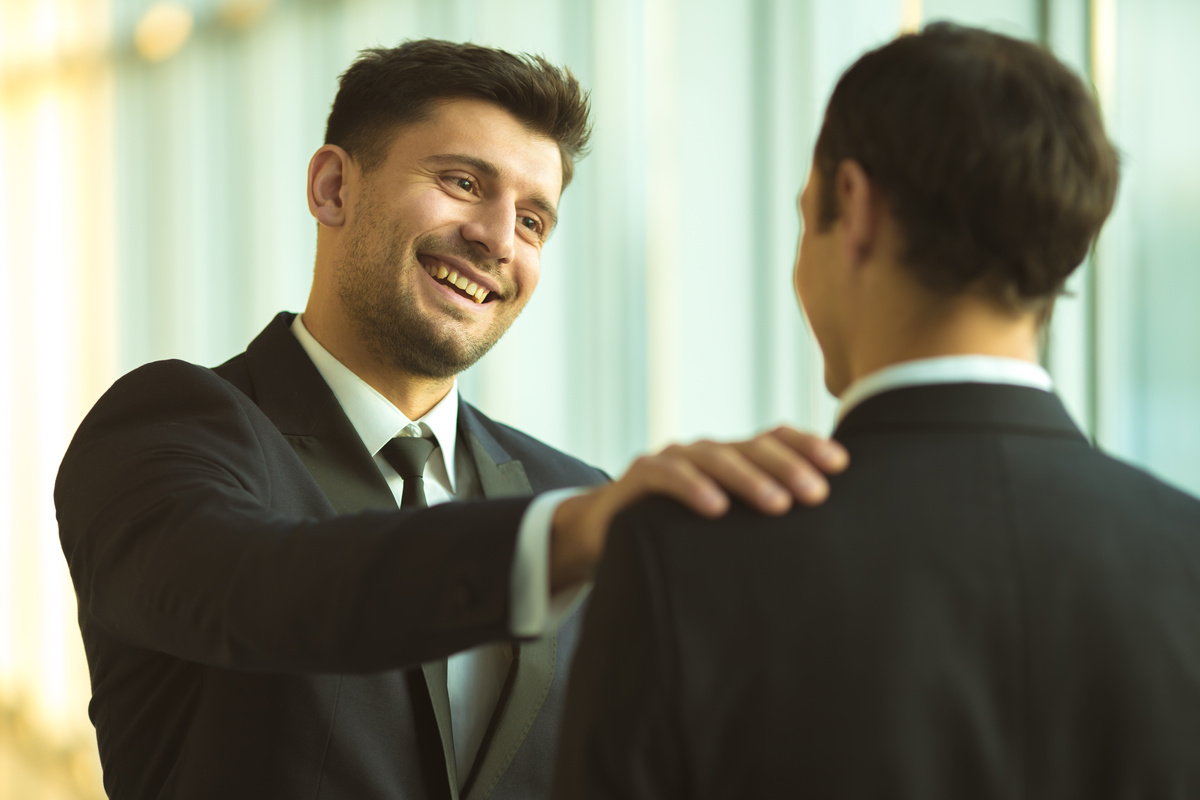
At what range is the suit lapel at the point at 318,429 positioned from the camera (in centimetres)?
150

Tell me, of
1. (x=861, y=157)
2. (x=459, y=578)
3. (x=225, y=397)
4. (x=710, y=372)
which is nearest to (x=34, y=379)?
(x=710, y=372)

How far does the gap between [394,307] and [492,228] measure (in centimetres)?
22

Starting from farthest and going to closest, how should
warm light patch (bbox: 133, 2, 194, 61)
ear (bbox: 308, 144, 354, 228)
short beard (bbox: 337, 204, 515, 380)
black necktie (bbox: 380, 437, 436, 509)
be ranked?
warm light patch (bbox: 133, 2, 194, 61) → ear (bbox: 308, 144, 354, 228) → short beard (bbox: 337, 204, 515, 380) → black necktie (bbox: 380, 437, 436, 509)

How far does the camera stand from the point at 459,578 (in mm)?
922

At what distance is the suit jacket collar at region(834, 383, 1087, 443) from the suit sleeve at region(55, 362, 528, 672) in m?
0.34

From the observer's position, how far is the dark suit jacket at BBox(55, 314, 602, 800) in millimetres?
927

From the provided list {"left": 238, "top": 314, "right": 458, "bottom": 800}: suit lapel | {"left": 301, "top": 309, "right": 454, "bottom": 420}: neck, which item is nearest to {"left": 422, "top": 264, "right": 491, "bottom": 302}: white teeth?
{"left": 301, "top": 309, "right": 454, "bottom": 420}: neck

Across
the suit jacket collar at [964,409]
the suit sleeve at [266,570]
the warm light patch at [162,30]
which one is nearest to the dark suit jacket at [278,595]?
the suit sleeve at [266,570]

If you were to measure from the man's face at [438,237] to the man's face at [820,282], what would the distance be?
93cm

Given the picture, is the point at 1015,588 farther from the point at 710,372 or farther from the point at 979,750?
the point at 710,372

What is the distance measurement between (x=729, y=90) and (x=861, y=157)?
1818 millimetres

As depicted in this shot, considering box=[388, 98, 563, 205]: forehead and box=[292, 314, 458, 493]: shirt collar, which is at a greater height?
box=[388, 98, 563, 205]: forehead

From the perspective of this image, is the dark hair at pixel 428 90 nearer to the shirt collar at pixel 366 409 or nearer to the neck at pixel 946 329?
the shirt collar at pixel 366 409

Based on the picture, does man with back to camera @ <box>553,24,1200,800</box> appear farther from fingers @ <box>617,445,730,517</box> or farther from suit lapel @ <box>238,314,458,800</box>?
suit lapel @ <box>238,314,458,800</box>
